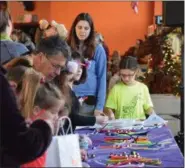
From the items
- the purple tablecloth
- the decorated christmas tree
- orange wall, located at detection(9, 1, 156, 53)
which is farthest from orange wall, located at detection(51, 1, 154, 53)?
the purple tablecloth

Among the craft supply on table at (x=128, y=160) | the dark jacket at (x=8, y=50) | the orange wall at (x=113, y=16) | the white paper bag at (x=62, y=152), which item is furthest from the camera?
the orange wall at (x=113, y=16)

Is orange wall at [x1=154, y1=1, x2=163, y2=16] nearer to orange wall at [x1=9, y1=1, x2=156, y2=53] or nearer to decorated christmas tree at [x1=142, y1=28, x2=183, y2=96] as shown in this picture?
orange wall at [x1=9, y1=1, x2=156, y2=53]

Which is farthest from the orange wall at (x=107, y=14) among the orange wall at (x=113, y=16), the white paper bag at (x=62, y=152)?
the white paper bag at (x=62, y=152)

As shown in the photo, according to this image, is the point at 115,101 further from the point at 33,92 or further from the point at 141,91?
the point at 33,92

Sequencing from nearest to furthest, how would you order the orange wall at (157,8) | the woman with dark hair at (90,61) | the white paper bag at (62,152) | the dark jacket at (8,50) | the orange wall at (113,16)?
1. the white paper bag at (62,152)
2. the dark jacket at (8,50)
3. the woman with dark hair at (90,61)
4. the orange wall at (157,8)
5. the orange wall at (113,16)

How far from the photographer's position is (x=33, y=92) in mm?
1541

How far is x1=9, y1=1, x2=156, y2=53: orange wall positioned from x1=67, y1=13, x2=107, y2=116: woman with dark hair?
21.8ft

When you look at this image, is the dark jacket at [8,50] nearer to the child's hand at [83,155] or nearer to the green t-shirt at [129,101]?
the child's hand at [83,155]

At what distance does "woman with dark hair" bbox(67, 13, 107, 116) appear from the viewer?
3.15m

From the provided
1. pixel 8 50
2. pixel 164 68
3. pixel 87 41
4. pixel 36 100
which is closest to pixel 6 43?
pixel 8 50

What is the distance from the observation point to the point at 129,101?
11.1 ft

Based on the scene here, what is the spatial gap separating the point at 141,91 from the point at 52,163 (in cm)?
203

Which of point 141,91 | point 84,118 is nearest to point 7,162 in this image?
point 84,118

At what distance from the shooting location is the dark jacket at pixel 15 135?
1234mm
